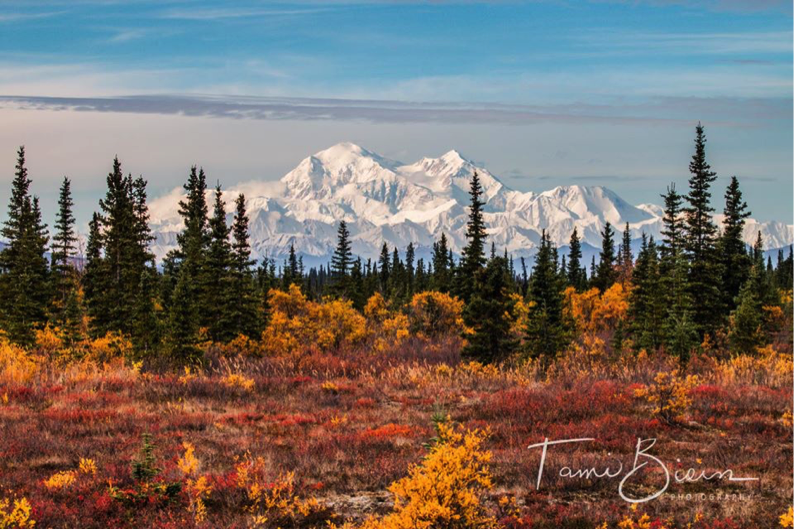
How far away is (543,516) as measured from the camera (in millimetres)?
7016

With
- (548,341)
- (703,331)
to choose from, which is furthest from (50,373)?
(703,331)

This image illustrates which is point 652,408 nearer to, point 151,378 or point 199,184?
point 151,378

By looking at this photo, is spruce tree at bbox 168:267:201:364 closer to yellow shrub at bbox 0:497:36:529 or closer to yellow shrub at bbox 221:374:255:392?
yellow shrub at bbox 221:374:255:392

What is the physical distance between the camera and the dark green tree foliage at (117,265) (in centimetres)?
2700

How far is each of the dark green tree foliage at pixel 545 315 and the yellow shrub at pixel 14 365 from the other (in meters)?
16.6

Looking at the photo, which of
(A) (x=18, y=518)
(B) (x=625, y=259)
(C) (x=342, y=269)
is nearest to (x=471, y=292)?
(C) (x=342, y=269)

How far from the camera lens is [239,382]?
16.5 metres

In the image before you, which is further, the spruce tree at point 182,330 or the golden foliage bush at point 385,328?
the golden foliage bush at point 385,328

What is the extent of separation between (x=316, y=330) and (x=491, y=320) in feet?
30.5

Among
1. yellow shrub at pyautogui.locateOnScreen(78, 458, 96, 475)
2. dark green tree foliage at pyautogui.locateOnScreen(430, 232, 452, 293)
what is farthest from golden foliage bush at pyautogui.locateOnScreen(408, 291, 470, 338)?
yellow shrub at pyautogui.locateOnScreen(78, 458, 96, 475)

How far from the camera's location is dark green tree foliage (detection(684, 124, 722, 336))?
102 feet

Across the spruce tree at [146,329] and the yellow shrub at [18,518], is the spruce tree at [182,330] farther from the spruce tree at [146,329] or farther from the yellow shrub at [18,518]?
the yellow shrub at [18,518]

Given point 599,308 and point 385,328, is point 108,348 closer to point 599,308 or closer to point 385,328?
point 385,328

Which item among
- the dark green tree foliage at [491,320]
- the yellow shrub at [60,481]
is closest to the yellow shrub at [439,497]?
the yellow shrub at [60,481]
